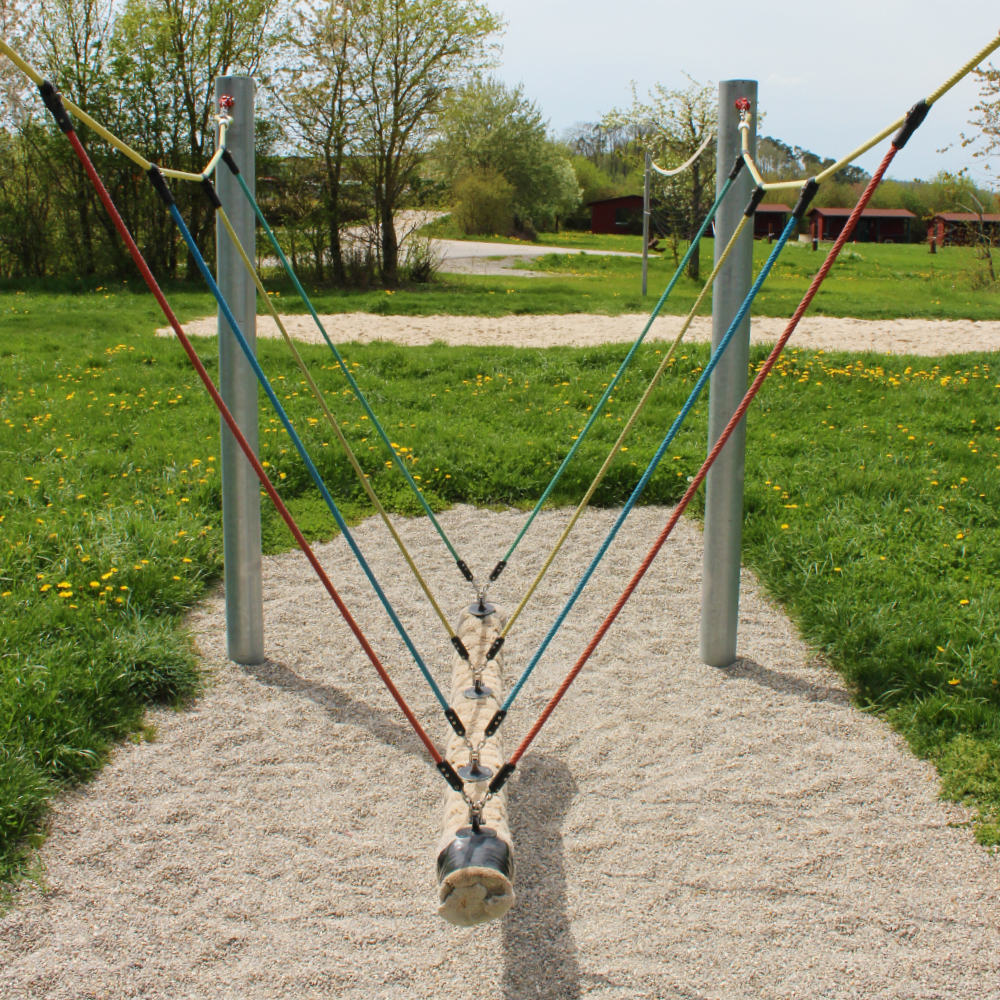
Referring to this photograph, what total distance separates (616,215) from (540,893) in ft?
171

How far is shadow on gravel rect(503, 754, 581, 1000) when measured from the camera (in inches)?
92.7

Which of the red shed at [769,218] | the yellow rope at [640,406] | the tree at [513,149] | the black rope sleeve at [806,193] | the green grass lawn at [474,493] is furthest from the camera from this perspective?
the red shed at [769,218]

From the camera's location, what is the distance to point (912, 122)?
2297 millimetres

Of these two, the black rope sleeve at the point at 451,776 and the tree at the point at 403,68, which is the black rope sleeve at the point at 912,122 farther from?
the tree at the point at 403,68

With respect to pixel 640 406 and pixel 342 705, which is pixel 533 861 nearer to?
pixel 342 705

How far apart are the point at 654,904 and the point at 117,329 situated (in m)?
11.8

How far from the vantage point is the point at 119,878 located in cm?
268

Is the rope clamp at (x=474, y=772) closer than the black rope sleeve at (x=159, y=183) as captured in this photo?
No

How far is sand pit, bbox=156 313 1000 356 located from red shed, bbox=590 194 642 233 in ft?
126

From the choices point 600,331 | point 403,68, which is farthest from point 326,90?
point 600,331

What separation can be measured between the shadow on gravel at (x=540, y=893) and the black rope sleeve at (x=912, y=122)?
7.13 ft

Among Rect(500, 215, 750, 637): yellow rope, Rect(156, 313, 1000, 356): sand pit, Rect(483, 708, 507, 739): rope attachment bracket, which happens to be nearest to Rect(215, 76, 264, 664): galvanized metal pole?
Rect(500, 215, 750, 637): yellow rope

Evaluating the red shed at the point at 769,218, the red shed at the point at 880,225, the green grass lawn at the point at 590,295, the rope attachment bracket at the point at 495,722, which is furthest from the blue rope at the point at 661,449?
the red shed at the point at 880,225

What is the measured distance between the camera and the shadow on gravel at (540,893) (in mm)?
2354
